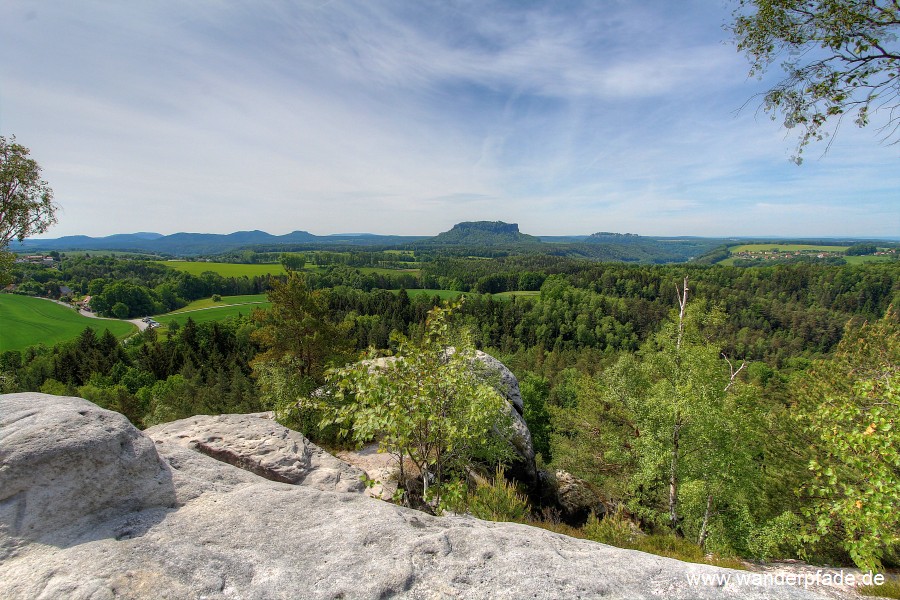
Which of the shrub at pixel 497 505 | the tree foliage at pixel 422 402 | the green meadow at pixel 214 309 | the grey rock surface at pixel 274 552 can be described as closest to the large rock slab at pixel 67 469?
the grey rock surface at pixel 274 552

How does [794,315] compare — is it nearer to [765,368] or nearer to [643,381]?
[765,368]

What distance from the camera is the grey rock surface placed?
399 cm

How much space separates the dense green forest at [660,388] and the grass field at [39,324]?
12.8 metres

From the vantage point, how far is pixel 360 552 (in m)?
4.66

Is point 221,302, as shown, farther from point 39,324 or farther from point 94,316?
point 39,324

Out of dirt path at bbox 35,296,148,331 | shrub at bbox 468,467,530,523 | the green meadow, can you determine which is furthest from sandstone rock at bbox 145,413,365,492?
dirt path at bbox 35,296,148,331

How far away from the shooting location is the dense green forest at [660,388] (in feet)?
29.2

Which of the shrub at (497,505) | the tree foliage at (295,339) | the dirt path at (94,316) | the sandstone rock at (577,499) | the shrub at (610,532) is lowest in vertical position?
the dirt path at (94,316)

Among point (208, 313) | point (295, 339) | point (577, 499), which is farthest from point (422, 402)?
point (208, 313)

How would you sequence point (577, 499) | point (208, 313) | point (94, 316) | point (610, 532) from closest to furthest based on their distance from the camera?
point (610, 532) < point (577, 499) < point (94, 316) < point (208, 313)

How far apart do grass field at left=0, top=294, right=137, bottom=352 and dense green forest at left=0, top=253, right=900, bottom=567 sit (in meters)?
12.8

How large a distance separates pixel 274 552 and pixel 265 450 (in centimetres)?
732

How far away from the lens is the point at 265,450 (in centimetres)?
1095

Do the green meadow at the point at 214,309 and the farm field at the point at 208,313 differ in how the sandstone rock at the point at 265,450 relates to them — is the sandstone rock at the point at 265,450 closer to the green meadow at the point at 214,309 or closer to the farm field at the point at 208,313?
the green meadow at the point at 214,309
